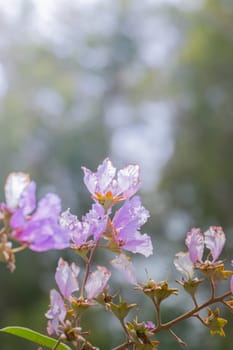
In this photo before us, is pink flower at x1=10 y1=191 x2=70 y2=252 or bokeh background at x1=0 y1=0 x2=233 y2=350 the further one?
bokeh background at x1=0 y1=0 x2=233 y2=350

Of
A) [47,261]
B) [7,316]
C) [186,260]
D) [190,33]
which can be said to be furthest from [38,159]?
Answer: [186,260]

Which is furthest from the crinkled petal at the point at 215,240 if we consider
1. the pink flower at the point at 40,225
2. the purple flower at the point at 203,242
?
the pink flower at the point at 40,225

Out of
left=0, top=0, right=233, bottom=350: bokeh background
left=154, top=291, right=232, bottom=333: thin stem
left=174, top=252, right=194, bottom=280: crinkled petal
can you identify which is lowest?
left=154, top=291, right=232, bottom=333: thin stem

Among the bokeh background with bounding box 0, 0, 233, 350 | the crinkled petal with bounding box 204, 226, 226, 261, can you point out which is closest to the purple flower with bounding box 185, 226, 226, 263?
the crinkled petal with bounding box 204, 226, 226, 261

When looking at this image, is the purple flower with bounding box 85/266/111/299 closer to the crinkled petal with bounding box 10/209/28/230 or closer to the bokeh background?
the crinkled petal with bounding box 10/209/28/230

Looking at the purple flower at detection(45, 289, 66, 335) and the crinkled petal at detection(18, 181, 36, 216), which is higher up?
the crinkled petal at detection(18, 181, 36, 216)

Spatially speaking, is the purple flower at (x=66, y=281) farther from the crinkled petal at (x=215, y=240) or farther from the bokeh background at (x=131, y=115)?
the bokeh background at (x=131, y=115)

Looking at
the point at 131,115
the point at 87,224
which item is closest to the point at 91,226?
the point at 87,224

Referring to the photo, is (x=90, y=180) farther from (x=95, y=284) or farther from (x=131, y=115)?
(x=131, y=115)
